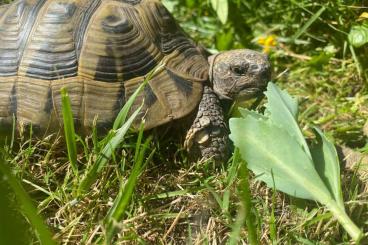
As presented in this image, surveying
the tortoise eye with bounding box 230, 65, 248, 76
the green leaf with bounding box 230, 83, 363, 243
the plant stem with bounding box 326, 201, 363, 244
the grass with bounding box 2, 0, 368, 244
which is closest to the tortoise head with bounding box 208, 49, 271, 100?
the tortoise eye with bounding box 230, 65, 248, 76

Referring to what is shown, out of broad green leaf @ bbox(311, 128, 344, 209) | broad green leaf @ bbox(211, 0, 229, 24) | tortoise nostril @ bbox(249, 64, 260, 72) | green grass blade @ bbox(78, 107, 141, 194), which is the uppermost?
green grass blade @ bbox(78, 107, 141, 194)

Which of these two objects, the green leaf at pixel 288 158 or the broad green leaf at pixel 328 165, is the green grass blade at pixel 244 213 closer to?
the green leaf at pixel 288 158

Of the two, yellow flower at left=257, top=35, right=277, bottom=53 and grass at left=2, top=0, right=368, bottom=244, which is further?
yellow flower at left=257, top=35, right=277, bottom=53

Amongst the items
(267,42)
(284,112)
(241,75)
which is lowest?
(267,42)

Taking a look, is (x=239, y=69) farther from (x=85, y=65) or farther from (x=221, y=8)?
(x=221, y=8)

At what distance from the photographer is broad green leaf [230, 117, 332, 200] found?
1.62 meters

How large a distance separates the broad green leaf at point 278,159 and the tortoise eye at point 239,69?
55 cm

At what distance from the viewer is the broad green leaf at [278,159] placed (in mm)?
1616

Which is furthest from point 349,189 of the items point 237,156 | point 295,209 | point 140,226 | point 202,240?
point 140,226

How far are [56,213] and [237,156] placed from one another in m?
0.63

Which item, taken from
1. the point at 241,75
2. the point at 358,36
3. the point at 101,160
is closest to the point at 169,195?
the point at 101,160

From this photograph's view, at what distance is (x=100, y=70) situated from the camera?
203cm

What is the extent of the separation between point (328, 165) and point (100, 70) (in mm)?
895

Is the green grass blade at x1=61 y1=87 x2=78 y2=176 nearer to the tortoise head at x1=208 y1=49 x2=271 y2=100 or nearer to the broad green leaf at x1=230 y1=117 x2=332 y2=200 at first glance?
the broad green leaf at x1=230 y1=117 x2=332 y2=200
